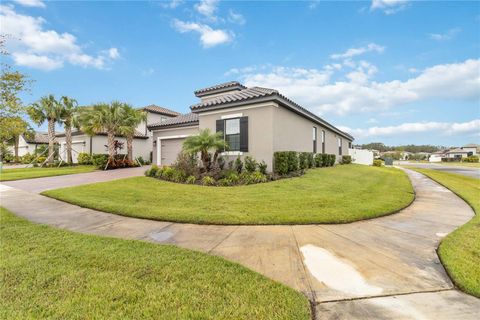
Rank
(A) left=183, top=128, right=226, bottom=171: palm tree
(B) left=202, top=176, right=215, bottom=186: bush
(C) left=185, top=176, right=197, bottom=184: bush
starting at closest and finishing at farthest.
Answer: (B) left=202, top=176, right=215, bottom=186: bush < (C) left=185, top=176, right=197, bottom=184: bush < (A) left=183, top=128, right=226, bottom=171: palm tree

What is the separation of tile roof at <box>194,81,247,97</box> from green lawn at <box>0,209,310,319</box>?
15666 millimetres

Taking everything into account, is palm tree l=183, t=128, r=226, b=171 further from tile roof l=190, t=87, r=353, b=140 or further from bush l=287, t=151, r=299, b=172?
bush l=287, t=151, r=299, b=172

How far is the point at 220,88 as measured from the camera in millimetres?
18250

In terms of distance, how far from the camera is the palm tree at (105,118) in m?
16.6

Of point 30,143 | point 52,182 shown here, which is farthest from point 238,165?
point 30,143

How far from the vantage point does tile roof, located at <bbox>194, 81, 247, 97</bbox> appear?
1766cm

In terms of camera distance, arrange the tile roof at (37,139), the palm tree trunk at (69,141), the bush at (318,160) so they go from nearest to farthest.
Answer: the bush at (318,160)
the palm tree trunk at (69,141)
the tile roof at (37,139)

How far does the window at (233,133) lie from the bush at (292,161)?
272 centimetres

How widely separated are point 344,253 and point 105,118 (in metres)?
18.2

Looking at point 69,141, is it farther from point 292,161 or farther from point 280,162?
point 292,161

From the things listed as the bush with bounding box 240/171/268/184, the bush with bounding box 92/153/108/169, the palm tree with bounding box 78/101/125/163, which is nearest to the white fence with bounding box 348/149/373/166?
the bush with bounding box 240/171/268/184

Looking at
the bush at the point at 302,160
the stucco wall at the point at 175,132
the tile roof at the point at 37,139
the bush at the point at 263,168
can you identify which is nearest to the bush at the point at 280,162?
the bush at the point at 263,168

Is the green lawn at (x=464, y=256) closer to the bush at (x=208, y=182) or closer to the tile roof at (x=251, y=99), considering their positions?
the bush at (x=208, y=182)

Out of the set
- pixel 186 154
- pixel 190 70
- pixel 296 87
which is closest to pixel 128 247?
pixel 186 154
